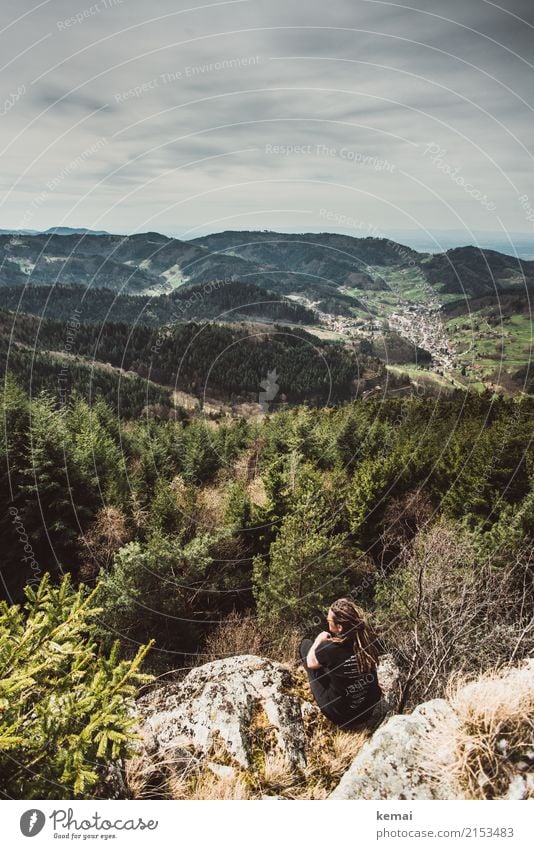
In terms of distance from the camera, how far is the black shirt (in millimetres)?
6445

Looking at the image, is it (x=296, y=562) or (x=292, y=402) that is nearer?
(x=296, y=562)

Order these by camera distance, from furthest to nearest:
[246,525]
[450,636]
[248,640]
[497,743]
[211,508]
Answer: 1. [211,508]
2. [246,525]
3. [248,640]
4. [450,636]
5. [497,743]

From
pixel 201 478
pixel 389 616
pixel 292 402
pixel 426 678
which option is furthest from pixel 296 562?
pixel 292 402

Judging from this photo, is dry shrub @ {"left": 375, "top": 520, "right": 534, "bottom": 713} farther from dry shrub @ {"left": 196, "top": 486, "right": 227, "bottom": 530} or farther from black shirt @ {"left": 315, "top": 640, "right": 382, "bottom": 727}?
dry shrub @ {"left": 196, "top": 486, "right": 227, "bottom": 530}

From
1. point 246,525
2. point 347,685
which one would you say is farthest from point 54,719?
point 246,525

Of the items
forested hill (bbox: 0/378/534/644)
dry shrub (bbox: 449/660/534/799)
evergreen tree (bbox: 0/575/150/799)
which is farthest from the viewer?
forested hill (bbox: 0/378/534/644)

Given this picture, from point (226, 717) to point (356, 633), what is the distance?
2.60m

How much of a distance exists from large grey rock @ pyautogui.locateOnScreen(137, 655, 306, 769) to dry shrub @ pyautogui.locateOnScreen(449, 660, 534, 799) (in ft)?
8.37

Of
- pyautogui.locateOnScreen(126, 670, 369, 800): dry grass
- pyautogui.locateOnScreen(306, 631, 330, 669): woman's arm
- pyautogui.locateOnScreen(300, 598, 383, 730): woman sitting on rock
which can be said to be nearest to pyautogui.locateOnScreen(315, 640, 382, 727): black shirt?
pyautogui.locateOnScreen(300, 598, 383, 730): woman sitting on rock

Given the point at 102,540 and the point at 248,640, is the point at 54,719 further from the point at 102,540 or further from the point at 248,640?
the point at 102,540

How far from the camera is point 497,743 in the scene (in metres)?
4.83
